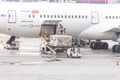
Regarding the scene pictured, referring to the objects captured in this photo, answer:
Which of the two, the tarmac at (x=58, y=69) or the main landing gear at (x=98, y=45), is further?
the main landing gear at (x=98, y=45)

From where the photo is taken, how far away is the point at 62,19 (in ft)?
118

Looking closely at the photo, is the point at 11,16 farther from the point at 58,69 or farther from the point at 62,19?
the point at 58,69

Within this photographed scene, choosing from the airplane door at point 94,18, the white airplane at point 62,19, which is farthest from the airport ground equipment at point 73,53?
the airplane door at point 94,18

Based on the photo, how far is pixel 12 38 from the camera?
127 ft

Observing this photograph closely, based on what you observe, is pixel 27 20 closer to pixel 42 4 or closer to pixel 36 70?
pixel 42 4

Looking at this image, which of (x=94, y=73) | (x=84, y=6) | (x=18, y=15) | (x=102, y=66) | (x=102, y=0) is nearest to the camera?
(x=94, y=73)

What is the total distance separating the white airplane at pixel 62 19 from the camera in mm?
34781

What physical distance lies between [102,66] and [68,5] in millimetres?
12466

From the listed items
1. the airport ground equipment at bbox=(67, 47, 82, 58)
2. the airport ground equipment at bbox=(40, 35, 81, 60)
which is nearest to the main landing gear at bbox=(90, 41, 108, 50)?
the airport ground equipment at bbox=(40, 35, 81, 60)

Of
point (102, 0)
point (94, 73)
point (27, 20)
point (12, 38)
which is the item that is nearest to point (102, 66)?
point (94, 73)

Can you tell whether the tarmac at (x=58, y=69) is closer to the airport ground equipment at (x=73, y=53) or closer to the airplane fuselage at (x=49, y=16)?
the airport ground equipment at (x=73, y=53)

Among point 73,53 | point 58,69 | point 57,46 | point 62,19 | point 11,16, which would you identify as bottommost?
point 58,69

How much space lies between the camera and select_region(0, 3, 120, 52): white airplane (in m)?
34.8

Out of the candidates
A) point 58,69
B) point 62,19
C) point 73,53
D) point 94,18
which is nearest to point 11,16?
point 62,19
